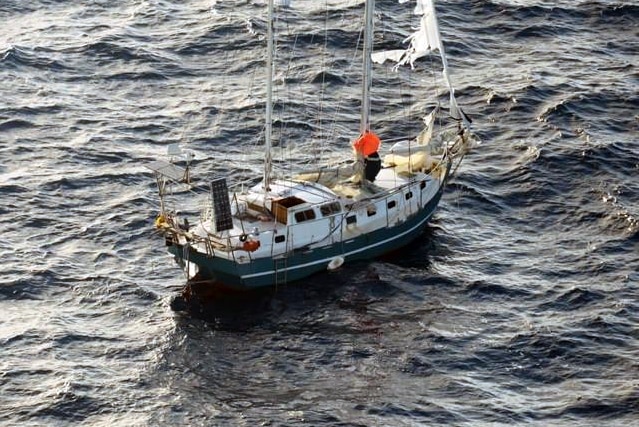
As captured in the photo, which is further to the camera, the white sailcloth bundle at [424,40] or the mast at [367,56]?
the white sailcloth bundle at [424,40]

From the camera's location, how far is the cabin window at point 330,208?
7850cm

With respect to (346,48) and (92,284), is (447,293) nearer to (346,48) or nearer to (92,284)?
(92,284)

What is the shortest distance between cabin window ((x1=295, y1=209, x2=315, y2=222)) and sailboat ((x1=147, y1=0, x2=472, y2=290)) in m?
0.05

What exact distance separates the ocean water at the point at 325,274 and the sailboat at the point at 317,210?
4.87 ft

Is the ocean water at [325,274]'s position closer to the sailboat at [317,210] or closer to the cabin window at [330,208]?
the sailboat at [317,210]

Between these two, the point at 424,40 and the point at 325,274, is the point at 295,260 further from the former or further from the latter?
the point at 424,40

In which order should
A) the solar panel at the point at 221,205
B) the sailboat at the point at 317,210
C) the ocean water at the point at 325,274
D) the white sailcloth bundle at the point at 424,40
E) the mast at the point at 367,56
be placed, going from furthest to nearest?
the white sailcloth bundle at the point at 424,40, the mast at the point at 367,56, the sailboat at the point at 317,210, the solar panel at the point at 221,205, the ocean water at the point at 325,274

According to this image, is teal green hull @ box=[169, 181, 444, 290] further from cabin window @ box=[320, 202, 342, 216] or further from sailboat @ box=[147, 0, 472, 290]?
cabin window @ box=[320, 202, 342, 216]

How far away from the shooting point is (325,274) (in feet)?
261

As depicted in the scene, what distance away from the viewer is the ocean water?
226 feet

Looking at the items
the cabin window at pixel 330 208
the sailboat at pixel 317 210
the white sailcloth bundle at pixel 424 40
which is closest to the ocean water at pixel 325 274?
the sailboat at pixel 317 210

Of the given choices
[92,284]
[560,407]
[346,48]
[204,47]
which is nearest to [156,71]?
[204,47]

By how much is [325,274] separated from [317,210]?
371cm

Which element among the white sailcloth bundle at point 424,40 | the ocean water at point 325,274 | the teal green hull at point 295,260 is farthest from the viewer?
the white sailcloth bundle at point 424,40
